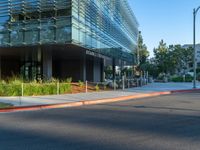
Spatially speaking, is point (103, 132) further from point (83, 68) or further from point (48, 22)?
point (83, 68)

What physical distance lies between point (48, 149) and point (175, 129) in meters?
4.04

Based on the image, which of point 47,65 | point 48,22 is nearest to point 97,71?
point 47,65

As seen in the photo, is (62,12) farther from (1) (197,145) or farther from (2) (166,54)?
(2) (166,54)

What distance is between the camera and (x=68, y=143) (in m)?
7.67

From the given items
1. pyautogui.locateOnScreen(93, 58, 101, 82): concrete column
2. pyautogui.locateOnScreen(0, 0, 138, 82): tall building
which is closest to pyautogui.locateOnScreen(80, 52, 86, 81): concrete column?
pyautogui.locateOnScreen(0, 0, 138, 82): tall building

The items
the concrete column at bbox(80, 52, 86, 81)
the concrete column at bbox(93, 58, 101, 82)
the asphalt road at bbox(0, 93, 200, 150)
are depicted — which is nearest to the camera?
the asphalt road at bbox(0, 93, 200, 150)

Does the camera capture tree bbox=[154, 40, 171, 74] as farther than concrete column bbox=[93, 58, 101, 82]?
Yes

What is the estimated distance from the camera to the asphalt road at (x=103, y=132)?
24.3ft

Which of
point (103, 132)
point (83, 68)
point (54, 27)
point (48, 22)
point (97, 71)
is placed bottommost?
point (103, 132)

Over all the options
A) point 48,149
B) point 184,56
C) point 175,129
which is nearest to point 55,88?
point 175,129

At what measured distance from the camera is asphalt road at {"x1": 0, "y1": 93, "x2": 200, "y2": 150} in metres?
7.40

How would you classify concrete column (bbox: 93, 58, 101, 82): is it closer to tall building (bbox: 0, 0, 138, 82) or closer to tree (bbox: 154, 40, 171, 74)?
tall building (bbox: 0, 0, 138, 82)

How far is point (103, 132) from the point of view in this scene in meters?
9.03

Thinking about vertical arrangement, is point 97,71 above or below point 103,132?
above
